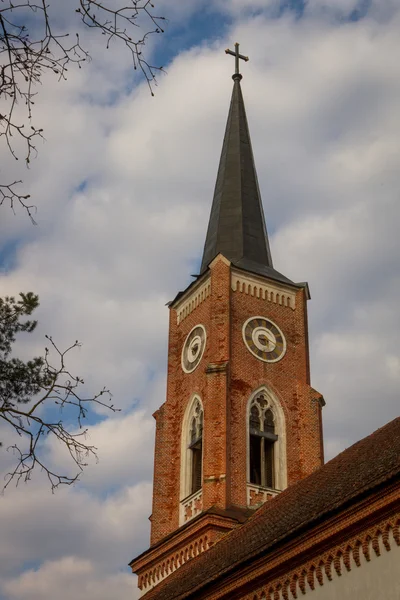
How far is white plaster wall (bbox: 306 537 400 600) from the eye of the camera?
518 inches

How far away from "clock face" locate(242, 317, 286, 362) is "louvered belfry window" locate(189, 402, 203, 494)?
272cm

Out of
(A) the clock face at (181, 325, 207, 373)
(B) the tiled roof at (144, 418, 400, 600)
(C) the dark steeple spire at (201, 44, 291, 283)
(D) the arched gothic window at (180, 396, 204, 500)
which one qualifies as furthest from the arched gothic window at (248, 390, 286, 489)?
(C) the dark steeple spire at (201, 44, 291, 283)

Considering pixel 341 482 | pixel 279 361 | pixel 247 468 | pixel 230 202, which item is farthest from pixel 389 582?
pixel 230 202

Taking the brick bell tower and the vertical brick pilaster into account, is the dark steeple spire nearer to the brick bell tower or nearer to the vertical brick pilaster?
the brick bell tower

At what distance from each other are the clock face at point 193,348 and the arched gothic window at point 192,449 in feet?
4.76

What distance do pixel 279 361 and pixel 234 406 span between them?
2.77m

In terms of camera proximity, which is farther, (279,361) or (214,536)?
(279,361)

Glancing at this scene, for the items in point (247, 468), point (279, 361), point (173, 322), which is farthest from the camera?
point (173, 322)

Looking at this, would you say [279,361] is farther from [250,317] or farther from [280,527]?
[280,527]

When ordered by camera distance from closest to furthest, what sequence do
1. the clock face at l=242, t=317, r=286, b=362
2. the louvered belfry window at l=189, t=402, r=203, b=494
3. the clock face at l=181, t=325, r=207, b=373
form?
the louvered belfry window at l=189, t=402, r=203, b=494, the clock face at l=242, t=317, r=286, b=362, the clock face at l=181, t=325, r=207, b=373

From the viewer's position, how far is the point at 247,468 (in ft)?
88.2

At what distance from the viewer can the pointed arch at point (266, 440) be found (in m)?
27.4

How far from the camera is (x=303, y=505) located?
18.0m

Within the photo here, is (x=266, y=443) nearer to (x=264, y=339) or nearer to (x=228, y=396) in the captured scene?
(x=228, y=396)
